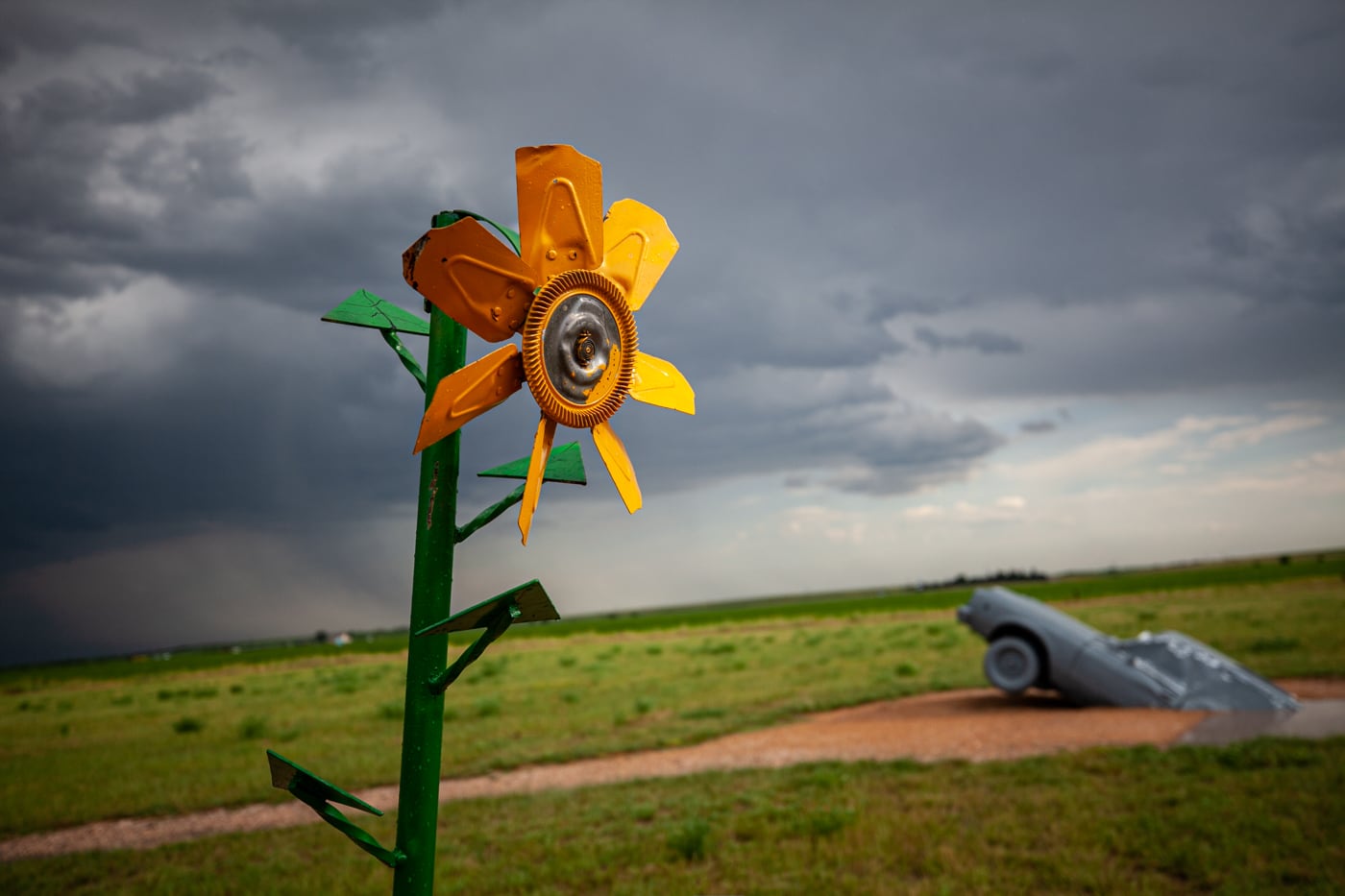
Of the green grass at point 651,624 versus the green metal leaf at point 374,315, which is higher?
the green metal leaf at point 374,315

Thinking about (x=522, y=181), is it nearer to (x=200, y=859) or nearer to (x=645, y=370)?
(x=645, y=370)

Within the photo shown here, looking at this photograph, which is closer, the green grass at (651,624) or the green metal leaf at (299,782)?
the green metal leaf at (299,782)

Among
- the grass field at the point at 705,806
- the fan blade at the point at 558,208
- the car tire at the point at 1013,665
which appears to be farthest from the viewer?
the car tire at the point at 1013,665

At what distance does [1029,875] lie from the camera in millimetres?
5699

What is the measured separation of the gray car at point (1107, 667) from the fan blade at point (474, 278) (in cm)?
1166

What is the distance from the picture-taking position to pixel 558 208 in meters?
2.12

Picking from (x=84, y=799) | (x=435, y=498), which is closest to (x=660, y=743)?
(x=84, y=799)

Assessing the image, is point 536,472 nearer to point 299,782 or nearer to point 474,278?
point 474,278

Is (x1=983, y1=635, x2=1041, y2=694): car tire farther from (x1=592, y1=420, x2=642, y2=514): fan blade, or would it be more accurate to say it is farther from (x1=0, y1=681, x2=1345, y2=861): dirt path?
(x1=592, y1=420, x2=642, y2=514): fan blade

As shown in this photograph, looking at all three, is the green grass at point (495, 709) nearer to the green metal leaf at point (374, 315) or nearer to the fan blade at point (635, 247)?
the green metal leaf at point (374, 315)

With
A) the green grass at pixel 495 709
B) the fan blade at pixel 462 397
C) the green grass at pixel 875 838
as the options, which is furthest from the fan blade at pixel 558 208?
the green grass at pixel 495 709

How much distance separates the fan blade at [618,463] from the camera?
220 cm

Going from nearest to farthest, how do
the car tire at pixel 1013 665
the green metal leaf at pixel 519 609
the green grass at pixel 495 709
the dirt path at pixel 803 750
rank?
the green metal leaf at pixel 519 609, the dirt path at pixel 803 750, the green grass at pixel 495 709, the car tire at pixel 1013 665

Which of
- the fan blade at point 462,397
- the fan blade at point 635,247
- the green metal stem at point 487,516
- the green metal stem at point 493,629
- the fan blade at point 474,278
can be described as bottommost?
the green metal stem at point 493,629
